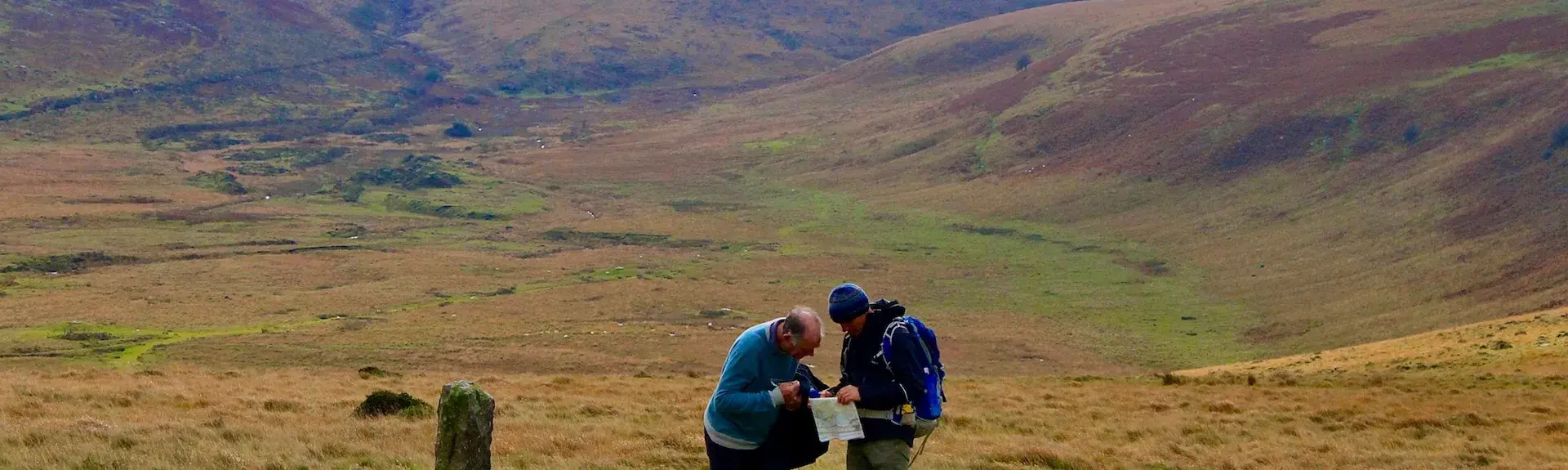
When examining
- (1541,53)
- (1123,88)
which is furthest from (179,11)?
(1541,53)

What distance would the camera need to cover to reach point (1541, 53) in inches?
3091

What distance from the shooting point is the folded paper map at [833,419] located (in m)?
7.87

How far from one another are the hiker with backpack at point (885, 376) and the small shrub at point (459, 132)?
126921mm

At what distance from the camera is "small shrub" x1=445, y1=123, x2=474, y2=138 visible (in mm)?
130725

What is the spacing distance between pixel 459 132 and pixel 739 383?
128193 mm

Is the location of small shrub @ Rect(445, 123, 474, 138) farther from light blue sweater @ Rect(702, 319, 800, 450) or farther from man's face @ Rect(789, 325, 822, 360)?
man's face @ Rect(789, 325, 822, 360)

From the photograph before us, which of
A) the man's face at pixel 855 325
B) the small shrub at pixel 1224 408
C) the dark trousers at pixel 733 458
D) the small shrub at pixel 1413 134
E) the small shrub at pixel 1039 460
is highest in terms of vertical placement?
the man's face at pixel 855 325

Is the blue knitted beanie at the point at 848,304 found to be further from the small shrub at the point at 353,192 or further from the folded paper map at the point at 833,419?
the small shrub at the point at 353,192

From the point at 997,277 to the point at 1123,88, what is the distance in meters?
40.2

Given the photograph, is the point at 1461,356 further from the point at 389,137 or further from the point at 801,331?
the point at 389,137

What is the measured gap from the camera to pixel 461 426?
9023 mm

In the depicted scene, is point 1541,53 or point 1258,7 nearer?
point 1541,53

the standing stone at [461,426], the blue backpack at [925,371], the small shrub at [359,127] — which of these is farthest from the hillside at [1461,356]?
the small shrub at [359,127]

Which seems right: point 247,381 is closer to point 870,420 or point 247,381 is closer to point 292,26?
point 870,420
